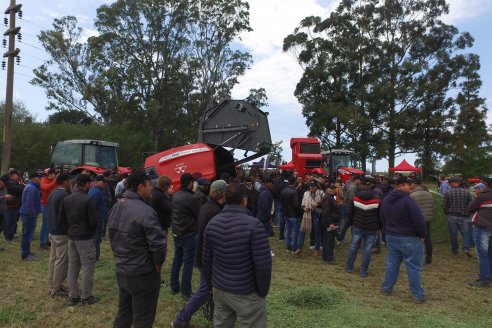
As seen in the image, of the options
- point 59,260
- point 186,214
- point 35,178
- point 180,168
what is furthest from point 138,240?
point 180,168

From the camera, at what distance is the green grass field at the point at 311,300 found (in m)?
5.03

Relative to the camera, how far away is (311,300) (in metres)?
5.61

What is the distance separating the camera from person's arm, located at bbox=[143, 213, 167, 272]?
3.65 metres

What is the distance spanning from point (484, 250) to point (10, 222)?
31.7 ft

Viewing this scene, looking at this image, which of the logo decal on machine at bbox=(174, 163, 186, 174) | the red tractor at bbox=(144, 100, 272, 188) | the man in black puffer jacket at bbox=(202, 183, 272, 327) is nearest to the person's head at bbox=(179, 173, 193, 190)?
the man in black puffer jacket at bbox=(202, 183, 272, 327)

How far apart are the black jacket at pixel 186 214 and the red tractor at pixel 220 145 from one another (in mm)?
5782

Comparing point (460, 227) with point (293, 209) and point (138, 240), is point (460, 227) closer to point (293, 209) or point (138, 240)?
point (293, 209)

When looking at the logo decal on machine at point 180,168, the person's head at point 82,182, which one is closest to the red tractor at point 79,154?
the logo decal on machine at point 180,168

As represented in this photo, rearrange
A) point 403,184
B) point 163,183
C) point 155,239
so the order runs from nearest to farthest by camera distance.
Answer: point 155,239 → point 163,183 → point 403,184

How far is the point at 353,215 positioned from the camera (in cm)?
777

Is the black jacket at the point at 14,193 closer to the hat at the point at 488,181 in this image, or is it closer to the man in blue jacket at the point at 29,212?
the man in blue jacket at the point at 29,212

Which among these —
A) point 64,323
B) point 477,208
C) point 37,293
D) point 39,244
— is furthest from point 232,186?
point 39,244

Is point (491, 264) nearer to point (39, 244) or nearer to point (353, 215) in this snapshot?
point (353, 215)

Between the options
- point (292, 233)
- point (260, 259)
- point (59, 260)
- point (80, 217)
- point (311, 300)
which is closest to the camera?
point (260, 259)
